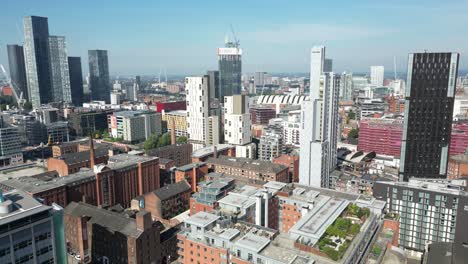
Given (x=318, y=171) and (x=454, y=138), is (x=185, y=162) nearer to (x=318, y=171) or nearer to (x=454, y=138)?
(x=318, y=171)

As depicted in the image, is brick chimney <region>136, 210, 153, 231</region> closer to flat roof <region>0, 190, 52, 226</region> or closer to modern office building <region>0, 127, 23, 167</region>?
flat roof <region>0, 190, 52, 226</region>

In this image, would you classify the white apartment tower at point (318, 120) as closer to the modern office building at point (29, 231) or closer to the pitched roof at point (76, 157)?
the pitched roof at point (76, 157)

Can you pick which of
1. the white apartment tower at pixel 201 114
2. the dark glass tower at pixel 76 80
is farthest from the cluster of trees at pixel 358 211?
the dark glass tower at pixel 76 80

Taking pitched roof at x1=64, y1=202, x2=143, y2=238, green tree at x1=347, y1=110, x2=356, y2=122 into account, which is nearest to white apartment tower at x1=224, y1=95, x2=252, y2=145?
pitched roof at x1=64, y1=202, x2=143, y2=238

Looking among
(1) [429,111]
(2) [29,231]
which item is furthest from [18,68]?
(1) [429,111]

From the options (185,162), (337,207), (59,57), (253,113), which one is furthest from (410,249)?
(59,57)

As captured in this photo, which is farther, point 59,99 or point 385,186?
point 59,99

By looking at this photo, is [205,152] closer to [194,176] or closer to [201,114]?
[194,176]
